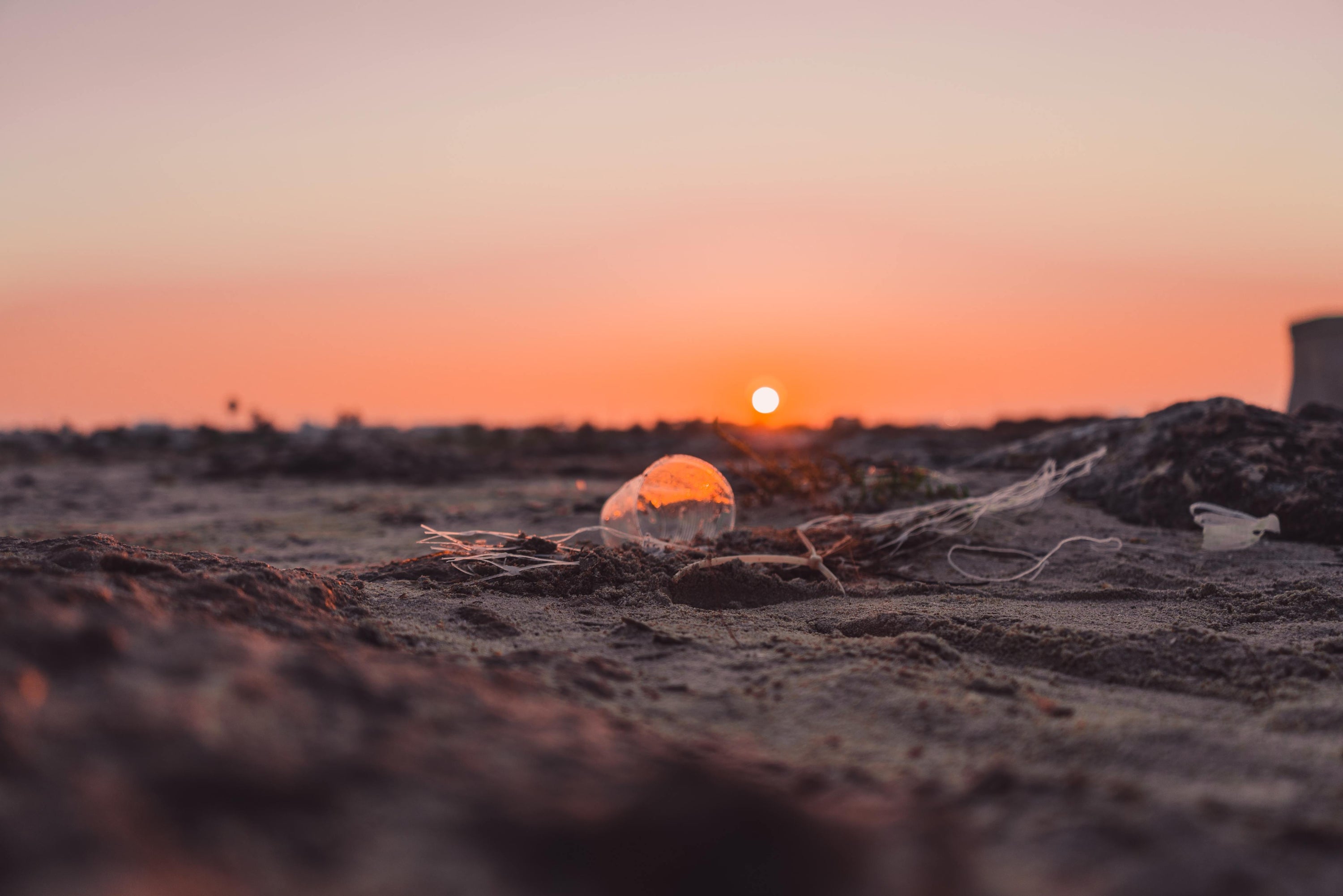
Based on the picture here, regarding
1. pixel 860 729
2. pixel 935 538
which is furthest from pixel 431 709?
pixel 935 538

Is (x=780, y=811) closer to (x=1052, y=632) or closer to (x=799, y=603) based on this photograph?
(x=1052, y=632)

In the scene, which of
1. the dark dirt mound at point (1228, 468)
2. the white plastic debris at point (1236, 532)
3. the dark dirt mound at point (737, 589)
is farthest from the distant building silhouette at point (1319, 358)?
the dark dirt mound at point (737, 589)

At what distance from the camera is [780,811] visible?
1130mm

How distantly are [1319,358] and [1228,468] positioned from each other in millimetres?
6240

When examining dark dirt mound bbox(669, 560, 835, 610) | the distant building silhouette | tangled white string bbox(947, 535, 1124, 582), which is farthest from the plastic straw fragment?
the distant building silhouette

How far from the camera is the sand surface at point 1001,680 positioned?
121 centimetres

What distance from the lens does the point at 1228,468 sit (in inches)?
193

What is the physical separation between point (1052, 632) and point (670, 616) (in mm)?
1183

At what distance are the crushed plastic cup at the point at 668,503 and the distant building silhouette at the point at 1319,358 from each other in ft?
26.8

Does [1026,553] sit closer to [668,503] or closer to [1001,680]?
[668,503]

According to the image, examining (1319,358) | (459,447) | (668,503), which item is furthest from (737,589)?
(459,447)

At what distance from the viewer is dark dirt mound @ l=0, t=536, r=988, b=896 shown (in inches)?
36.3

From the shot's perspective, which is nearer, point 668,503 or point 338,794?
point 338,794

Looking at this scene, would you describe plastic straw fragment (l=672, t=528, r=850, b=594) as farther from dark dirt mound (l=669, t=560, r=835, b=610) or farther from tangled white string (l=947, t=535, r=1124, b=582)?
tangled white string (l=947, t=535, r=1124, b=582)
